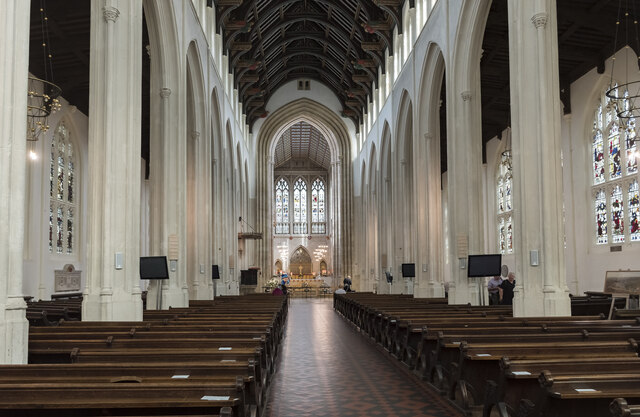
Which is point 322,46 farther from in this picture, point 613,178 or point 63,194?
point 613,178

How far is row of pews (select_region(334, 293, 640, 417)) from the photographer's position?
412 cm

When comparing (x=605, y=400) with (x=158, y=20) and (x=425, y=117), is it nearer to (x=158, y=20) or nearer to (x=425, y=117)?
(x=158, y=20)

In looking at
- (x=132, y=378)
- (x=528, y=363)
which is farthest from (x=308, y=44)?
(x=132, y=378)

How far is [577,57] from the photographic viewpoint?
63.6ft

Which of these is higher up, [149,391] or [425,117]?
[425,117]

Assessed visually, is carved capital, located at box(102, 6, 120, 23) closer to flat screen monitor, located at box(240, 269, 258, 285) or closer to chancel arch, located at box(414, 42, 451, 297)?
chancel arch, located at box(414, 42, 451, 297)

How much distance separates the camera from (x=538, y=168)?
416 inches

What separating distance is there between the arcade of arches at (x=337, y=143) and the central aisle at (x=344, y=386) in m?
2.69

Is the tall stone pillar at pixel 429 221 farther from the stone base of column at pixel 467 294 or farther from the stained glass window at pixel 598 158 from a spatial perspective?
the stained glass window at pixel 598 158

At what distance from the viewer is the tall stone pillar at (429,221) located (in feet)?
63.4

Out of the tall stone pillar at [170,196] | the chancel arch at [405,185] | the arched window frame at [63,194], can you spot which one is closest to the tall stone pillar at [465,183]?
the tall stone pillar at [170,196]

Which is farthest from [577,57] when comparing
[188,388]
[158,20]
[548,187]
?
[188,388]

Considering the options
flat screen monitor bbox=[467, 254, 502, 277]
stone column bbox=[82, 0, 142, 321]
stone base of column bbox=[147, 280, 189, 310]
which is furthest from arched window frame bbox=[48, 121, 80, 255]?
flat screen monitor bbox=[467, 254, 502, 277]

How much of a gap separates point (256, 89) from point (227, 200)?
28.2 ft
